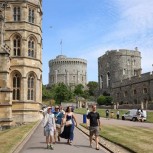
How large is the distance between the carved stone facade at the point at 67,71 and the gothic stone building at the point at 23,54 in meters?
113

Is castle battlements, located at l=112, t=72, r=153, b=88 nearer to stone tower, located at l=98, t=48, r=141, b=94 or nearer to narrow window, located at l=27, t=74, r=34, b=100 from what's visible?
stone tower, located at l=98, t=48, r=141, b=94

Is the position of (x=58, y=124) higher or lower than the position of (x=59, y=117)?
lower

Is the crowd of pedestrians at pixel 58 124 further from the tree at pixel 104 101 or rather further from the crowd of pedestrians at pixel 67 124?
the tree at pixel 104 101

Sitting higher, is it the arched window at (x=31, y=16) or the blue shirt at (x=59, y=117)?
the arched window at (x=31, y=16)

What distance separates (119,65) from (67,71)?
1882 inches

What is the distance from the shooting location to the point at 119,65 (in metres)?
106

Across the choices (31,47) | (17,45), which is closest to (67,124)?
(17,45)

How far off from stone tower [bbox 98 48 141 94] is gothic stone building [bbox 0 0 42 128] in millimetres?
70321

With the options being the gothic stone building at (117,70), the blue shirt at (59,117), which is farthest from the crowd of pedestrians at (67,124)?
the gothic stone building at (117,70)

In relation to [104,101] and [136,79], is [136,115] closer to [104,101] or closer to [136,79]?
[136,79]

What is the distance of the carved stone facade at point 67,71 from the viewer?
150 metres

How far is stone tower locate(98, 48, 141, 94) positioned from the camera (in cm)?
10546

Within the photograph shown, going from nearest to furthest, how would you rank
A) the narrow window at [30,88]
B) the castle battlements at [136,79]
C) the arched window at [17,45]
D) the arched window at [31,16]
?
the arched window at [17,45] < the narrow window at [30,88] < the arched window at [31,16] < the castle battlements at [136,79]

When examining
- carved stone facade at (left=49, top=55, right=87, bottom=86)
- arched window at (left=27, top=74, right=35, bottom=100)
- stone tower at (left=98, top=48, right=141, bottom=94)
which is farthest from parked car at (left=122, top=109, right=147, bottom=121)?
carved stone facade at (left=49, top=55, right=87, bottom=86)
